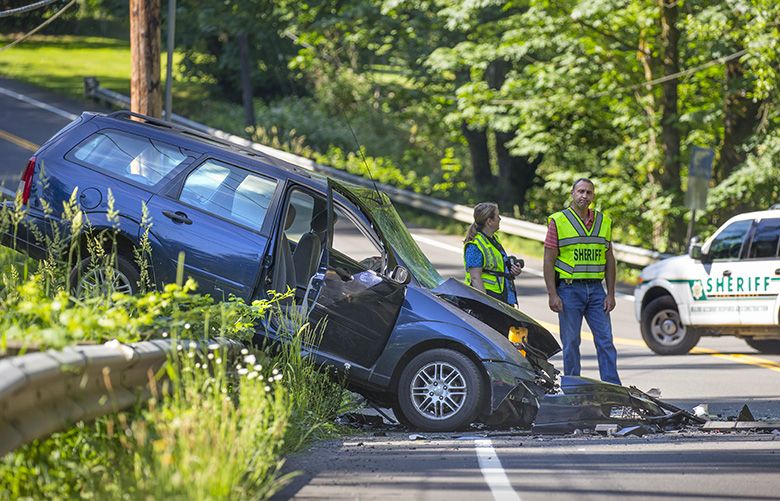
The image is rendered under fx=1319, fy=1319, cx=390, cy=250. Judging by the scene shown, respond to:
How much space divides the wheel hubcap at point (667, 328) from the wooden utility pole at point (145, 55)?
22.4ft

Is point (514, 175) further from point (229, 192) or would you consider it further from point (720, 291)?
point (229, 192)

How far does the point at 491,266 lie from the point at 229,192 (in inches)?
98.4

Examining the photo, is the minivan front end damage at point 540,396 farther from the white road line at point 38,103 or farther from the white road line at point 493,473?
the white road line at point 38,103

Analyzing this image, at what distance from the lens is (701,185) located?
2411 cm

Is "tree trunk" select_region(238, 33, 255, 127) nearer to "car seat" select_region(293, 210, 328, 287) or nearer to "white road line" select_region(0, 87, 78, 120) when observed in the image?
"white road line" select_region(0, 87, 78, 120)

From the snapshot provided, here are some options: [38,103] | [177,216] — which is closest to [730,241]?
[177,216]

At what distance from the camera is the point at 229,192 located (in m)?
10.5

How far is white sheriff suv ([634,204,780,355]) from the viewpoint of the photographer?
16000mm

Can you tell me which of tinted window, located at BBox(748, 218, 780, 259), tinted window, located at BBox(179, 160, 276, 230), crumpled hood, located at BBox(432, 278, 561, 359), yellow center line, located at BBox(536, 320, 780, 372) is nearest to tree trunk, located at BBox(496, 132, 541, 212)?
yellow center line, located at BBox(536, 320, 780, 372)

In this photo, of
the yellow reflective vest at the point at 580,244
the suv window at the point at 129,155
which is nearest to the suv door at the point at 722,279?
the yellow reflective vest at the point at 580,244

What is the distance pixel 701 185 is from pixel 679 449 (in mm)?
16253

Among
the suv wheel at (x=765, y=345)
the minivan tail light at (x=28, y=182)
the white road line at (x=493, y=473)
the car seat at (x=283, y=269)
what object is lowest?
the suv wheel at (x=765, y=345)

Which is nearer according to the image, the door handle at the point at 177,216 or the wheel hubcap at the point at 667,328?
the door handle at the point at 177,216

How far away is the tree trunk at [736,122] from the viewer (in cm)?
2771
